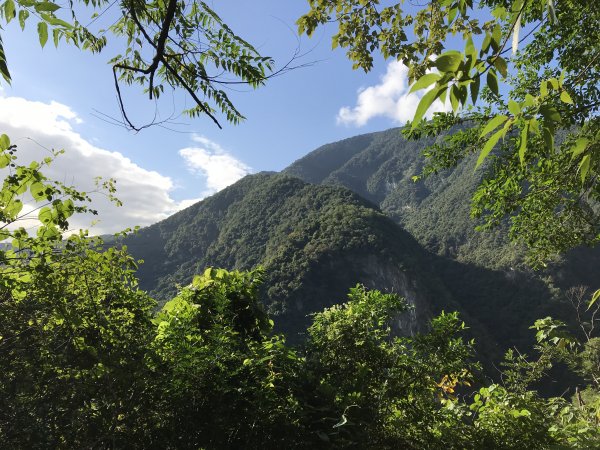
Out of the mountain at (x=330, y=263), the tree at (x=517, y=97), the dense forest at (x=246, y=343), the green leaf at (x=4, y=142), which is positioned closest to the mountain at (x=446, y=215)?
the mountain at (x=330, y=263)

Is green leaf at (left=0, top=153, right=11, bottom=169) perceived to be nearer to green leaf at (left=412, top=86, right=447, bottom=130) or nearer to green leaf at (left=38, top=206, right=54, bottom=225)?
green leaf at (left=38, top=206, right=54, bottom=225)

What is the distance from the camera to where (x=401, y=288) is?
3546 inches

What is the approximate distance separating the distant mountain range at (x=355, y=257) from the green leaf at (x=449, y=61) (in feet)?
215

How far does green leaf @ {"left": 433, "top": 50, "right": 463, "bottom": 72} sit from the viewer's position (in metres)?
0.91

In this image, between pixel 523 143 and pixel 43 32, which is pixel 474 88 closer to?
pixel 523 143

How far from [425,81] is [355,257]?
94.1 metres

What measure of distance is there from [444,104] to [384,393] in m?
2.54

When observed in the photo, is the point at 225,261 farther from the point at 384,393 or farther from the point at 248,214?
the point at 384,393

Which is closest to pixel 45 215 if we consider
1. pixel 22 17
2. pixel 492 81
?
pixel 22 17

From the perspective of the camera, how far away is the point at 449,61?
92 centimetres

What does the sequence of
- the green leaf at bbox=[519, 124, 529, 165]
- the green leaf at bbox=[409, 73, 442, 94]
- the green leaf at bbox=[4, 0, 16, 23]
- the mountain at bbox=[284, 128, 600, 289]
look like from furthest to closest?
the mountain at bbox=[284, 128, 600, 289]
the green leaf at bbox=[4, 0, 16, 23]
the green leaf at bbox=[519, 124, 529, 165]
the green leaf at bbox=[409, 73, 442, 94]

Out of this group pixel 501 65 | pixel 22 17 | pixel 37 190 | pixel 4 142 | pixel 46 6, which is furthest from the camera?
pixel 37 190

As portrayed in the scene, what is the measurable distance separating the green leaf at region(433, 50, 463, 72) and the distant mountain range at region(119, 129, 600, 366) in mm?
65602

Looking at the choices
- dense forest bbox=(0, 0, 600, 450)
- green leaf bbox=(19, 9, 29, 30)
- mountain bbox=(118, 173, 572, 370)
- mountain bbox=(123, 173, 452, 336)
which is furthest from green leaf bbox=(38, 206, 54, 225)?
mountain bbox=(123, 173, 452, 336)
